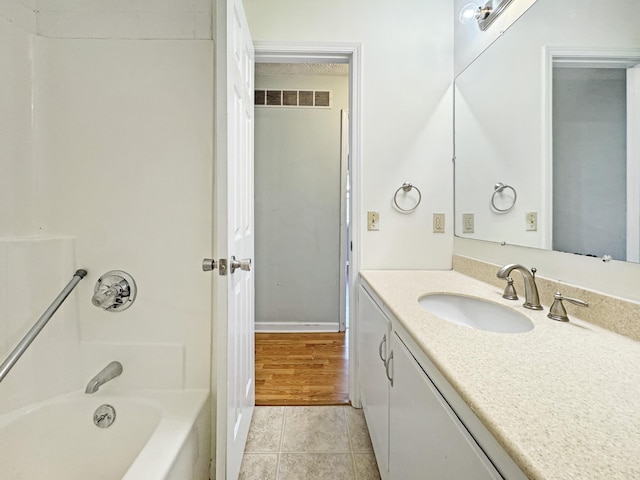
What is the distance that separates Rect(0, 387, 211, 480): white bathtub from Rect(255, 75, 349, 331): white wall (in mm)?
1609

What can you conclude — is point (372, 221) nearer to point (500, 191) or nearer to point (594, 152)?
point (500, 191)

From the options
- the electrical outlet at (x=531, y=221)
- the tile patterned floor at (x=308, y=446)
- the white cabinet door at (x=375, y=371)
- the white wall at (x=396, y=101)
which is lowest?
the tile patterned floor at (x=308, y=446)

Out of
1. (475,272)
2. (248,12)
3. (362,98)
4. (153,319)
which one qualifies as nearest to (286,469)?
(153,319)

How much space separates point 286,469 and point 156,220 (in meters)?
1.25

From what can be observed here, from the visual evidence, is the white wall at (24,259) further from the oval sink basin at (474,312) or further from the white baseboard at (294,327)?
the white baseboard at (294,327)

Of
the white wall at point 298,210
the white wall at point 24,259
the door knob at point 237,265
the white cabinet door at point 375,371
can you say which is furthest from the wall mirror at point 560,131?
the white wall at point 24,259

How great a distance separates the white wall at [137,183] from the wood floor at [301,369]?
2.30 feet

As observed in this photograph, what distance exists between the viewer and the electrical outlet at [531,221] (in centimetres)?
116

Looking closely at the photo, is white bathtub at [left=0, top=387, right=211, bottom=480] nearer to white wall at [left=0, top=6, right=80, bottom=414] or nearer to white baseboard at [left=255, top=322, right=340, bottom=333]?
white wall at [left=0, top=6, right=80, bottom=414]

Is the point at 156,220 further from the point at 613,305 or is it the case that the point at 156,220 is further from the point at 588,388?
the point at 613,305

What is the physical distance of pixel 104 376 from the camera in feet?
3.96

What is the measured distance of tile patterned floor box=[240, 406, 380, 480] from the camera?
1.28m

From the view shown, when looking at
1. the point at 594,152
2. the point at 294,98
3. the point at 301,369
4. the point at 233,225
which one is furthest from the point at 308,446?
the point at 294,98

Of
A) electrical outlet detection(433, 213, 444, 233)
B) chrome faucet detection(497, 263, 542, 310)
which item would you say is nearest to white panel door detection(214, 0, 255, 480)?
chrome faucet detection(497, 263, 542, 310)
